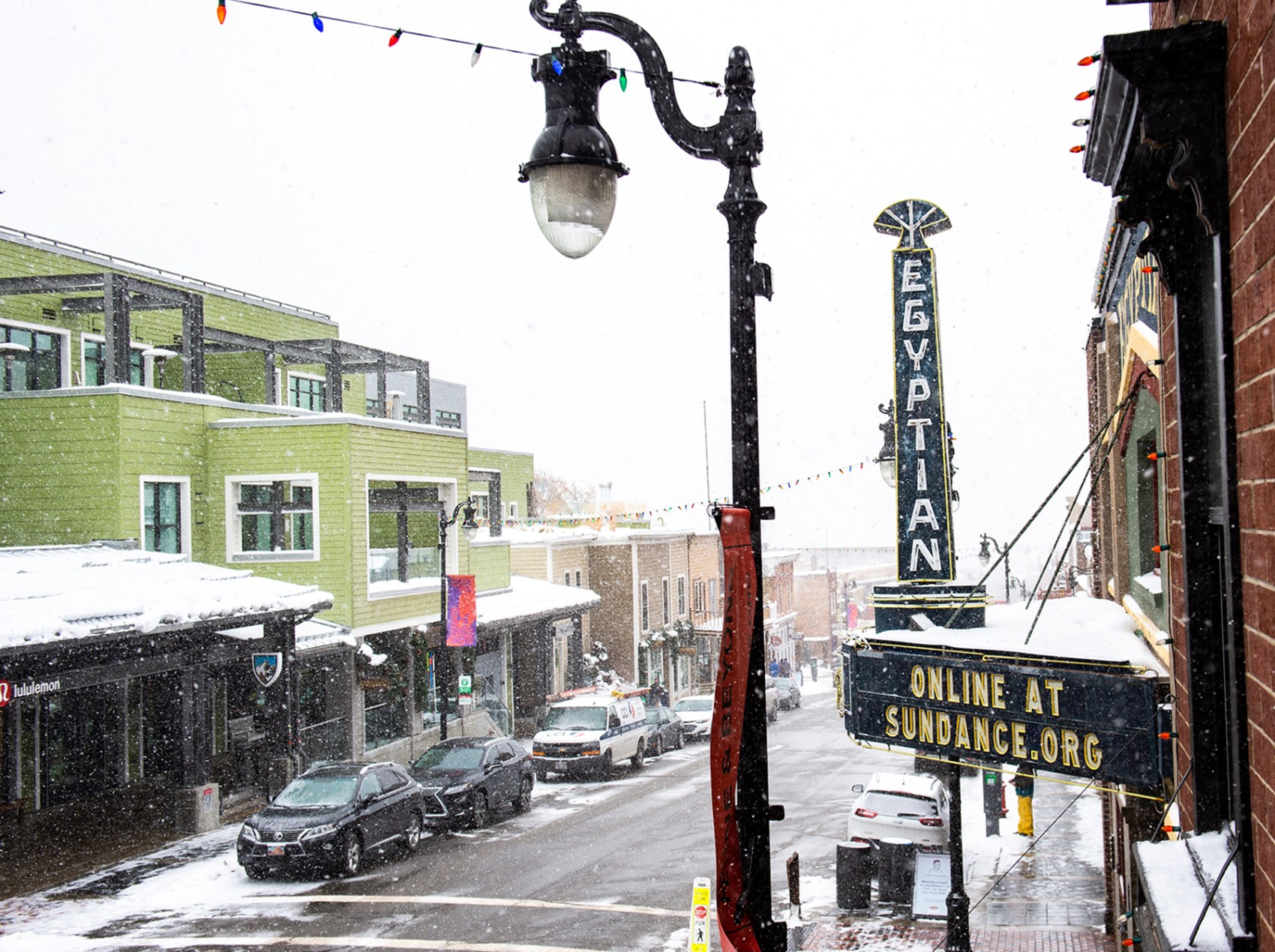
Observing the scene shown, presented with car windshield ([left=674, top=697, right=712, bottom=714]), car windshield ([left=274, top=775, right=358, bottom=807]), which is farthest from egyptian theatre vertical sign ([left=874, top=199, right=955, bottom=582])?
car windshield ([left=674, top=697, right=712, bottom=714])

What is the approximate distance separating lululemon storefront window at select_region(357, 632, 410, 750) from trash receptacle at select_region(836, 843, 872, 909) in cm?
1342

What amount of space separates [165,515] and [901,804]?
1625cm

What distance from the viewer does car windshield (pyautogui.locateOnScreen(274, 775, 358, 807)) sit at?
1720 cm

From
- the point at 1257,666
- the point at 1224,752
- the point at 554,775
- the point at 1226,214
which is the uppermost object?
the point at 1226,214

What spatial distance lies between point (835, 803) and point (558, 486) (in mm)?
101935

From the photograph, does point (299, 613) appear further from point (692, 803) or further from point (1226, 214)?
point (1226, 214)

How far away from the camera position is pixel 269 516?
26.5 m

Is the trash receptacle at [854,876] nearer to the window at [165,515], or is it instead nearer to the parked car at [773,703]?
the window at [165,515]

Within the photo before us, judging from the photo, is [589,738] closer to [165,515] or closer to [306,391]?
[165,515]

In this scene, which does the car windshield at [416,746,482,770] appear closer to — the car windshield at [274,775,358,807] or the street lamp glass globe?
the car windshield at [274,775,358,807]

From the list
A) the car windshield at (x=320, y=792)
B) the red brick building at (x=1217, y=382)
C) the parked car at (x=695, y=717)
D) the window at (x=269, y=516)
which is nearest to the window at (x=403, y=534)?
the window at (x=269, y=516)

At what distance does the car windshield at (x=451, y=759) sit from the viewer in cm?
2117

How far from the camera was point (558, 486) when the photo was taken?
124 m

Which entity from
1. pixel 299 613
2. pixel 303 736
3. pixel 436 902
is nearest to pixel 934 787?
pixel 436 902
